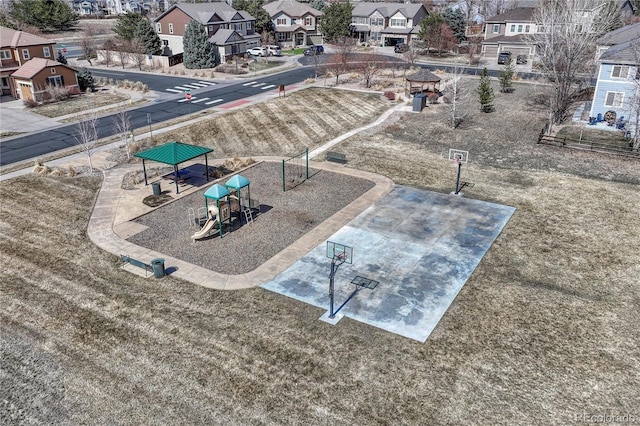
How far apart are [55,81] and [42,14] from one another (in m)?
67.4

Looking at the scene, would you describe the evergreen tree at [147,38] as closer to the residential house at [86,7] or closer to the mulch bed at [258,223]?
the mulch bed at [258,223]

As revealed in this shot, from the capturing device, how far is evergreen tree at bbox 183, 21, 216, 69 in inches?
2886

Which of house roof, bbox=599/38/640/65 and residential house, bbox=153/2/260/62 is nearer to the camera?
house roof, bbox=599/38/640/65

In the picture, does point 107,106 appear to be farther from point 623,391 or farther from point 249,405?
point 623,391

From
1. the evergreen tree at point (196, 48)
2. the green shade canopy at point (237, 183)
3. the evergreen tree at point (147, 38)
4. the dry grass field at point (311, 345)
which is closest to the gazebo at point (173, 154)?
the green shade canopy at point (237, 183)

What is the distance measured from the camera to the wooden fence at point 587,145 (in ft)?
119

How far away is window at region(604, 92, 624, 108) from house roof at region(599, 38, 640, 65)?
9.00 ft

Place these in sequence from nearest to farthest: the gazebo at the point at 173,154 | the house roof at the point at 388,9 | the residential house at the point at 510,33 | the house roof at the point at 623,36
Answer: the gazebo at the point at 173,154, the house roof at the point at 623,36, the residential house at the point at 510,33, the house roof at the point at 388,9

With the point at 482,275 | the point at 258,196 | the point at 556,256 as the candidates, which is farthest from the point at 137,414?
the point at 556,256

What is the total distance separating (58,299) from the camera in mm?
20625

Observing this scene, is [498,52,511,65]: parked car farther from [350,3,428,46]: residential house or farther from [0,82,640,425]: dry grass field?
[0,82,640,425]: dry grass field

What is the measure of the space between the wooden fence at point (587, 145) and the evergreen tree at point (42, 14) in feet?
366

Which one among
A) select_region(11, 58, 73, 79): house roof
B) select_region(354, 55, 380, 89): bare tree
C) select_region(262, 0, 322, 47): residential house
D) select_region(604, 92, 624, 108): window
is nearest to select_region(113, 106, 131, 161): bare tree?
select_region(11, 58, 73, 79): house roof

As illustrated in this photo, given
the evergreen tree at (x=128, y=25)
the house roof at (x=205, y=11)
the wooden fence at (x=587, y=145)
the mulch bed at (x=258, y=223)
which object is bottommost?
the mulch bed at (x=258, y=223)
